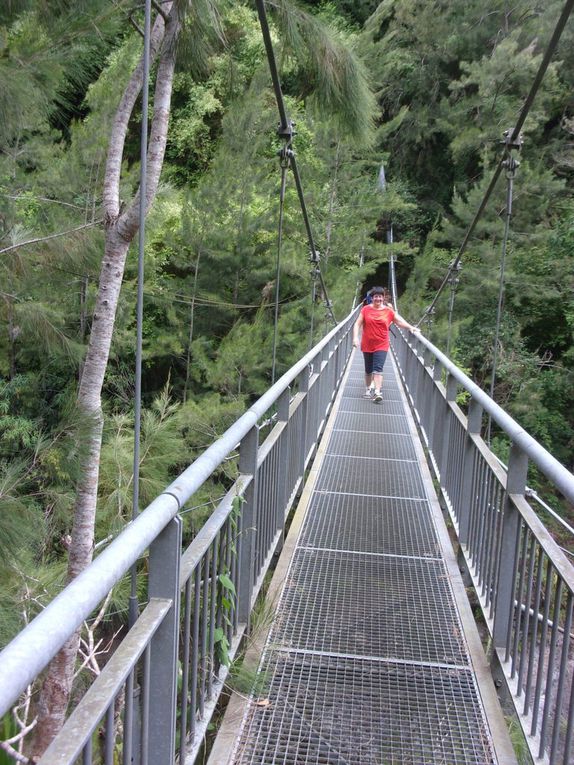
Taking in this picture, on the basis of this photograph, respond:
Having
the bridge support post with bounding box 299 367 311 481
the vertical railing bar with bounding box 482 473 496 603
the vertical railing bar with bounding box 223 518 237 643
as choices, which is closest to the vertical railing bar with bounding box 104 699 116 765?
the vertical railing bar with bounding box 223 518 237 643

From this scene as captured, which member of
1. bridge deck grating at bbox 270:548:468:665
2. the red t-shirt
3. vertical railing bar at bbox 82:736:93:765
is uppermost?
the red t-shirt

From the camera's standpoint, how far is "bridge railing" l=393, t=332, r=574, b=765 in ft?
5.14

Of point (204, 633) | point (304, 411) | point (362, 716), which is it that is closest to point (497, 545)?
point (362, 716)

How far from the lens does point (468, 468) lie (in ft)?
9.47

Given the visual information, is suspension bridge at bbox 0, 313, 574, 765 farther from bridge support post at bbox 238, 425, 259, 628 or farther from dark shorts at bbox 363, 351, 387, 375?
dark shorts at bbox 363, 351, 387, 375

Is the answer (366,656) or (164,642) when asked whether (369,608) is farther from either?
(164,642)

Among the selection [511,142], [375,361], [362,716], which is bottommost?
[362,716]

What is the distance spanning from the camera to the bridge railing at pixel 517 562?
61.7 inches

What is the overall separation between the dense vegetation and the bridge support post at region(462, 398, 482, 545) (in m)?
1.52

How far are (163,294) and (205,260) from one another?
929 millimetres

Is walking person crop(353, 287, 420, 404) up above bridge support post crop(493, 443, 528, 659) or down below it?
above

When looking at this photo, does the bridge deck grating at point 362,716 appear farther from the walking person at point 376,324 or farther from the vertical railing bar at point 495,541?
the walking person at point 376,324

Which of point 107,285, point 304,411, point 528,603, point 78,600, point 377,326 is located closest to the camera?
point 78,600

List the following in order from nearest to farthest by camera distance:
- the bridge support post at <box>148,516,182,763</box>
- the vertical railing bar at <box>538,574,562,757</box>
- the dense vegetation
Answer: the bridge support post at <box>148,516,182,763</box>, the vertical railing bar at <box>538,574,562,757</box>, the dense vegetation
